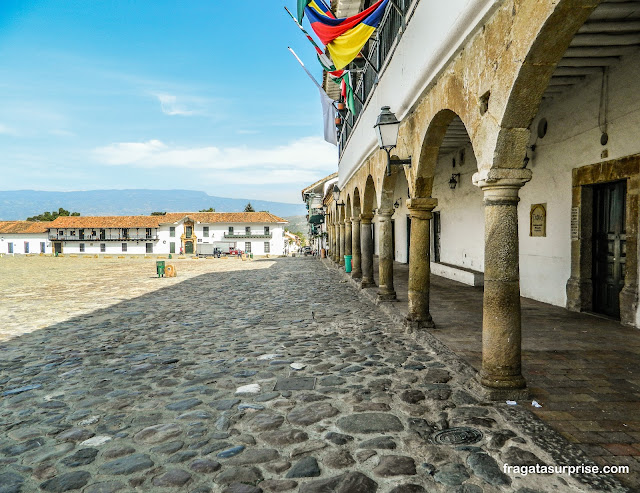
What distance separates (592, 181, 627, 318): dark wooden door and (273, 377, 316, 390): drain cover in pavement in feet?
15.6

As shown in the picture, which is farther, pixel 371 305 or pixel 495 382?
pixel 371 305

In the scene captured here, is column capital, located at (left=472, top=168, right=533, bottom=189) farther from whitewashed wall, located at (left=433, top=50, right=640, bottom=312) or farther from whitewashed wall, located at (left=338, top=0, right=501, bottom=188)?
whitewashed wall, located at (left=433, top=50, right=640, bottom=312)

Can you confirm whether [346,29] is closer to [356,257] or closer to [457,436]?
[457,436]

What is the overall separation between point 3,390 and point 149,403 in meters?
1.68

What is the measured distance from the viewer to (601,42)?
470cm

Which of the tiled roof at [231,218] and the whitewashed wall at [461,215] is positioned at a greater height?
the tiled roof at [231,218]

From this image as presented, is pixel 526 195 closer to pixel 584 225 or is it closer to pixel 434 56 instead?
pixel 584 225

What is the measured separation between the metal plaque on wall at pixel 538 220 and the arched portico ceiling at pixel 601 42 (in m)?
2.14

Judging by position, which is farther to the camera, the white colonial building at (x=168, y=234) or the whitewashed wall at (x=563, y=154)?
the white colonial building at (x=168, y=234)

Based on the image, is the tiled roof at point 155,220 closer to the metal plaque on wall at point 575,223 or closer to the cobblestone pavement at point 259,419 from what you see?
the metal plaque on wall at point 575,223

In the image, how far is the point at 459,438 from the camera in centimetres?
307

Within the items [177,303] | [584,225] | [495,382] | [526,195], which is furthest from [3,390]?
[526,195]

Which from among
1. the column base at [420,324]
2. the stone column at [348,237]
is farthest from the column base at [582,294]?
the stone column at [348,237]

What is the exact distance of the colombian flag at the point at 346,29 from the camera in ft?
22.9
